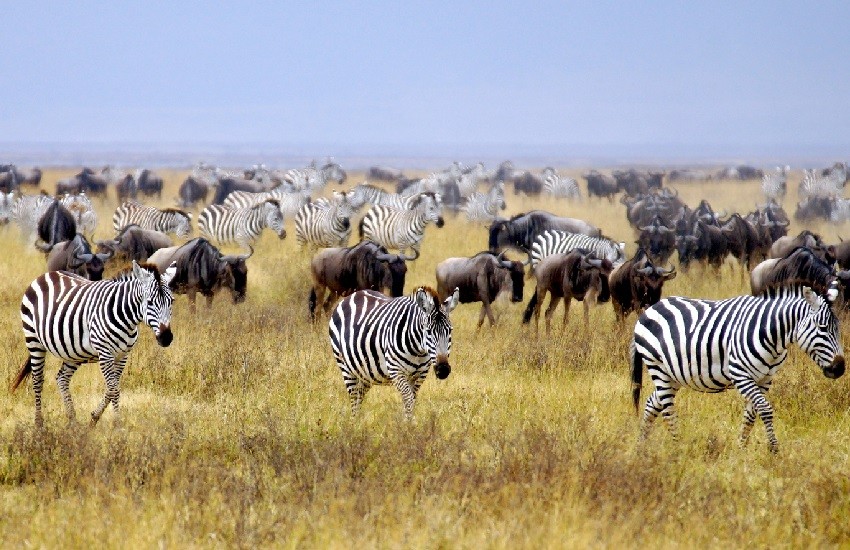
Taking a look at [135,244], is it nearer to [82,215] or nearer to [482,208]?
[82,215]

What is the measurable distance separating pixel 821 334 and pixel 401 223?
13153mm

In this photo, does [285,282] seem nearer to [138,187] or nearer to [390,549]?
[390,549]

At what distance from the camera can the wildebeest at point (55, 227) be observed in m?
16.4

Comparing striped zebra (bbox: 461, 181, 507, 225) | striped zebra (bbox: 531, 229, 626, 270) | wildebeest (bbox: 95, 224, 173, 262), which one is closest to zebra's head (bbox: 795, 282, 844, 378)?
striped zebra (bbox: 531, 229, 626, 270)

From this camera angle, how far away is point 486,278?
13219 millimetres

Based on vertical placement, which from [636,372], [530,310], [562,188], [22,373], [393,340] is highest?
[393,340]

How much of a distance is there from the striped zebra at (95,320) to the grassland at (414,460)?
43 cm

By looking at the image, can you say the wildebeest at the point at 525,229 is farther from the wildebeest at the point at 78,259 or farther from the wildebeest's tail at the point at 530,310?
the wildebeest at the point at 78,259

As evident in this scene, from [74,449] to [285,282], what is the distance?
9.66 m

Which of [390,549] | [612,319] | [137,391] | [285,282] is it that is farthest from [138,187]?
[390,549]

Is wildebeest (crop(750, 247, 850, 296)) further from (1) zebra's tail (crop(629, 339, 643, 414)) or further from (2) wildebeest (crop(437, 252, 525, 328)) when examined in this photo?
(1) zebra's tail (crop(629, 339, 643, 414))

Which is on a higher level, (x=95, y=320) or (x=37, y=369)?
(x=95, y=320)

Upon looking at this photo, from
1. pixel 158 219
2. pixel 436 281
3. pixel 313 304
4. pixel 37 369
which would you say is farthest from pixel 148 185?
pixel 37 369

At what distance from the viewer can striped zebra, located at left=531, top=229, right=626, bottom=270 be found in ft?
52.0
